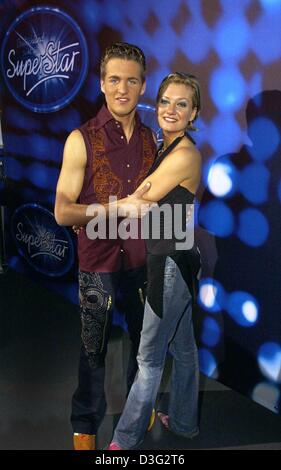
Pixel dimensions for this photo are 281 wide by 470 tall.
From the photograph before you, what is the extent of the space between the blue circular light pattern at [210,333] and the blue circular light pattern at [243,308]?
0.15 meters

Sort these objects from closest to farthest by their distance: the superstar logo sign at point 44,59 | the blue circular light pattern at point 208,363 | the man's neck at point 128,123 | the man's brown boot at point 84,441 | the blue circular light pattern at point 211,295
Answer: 1. the man's neck at point 128,123
2. the man's brown boot at point 84,441
3. the blue circular light pattern at point 211,295
4. the blue circular light pattern at point 208,363
5. the superstar logo sign at point 44,59

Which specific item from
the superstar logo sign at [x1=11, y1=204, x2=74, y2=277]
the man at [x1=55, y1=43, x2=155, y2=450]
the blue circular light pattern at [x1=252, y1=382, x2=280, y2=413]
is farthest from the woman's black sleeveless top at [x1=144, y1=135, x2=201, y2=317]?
the superstar logo sign at [x1=11, y1=204, x2=74, y2=277]

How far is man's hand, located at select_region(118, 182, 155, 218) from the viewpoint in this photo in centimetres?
204

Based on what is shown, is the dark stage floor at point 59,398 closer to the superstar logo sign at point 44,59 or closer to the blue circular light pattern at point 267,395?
the blue circular light pattern at point 267,395

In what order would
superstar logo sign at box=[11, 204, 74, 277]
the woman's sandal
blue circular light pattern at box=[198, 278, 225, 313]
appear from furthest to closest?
superstar logo sign at box=[11, 204, 74, 277] < blue circular light pattern at box=[198, 278, 225, 313] < the woman's sandal

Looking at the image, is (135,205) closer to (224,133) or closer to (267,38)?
(224,133)

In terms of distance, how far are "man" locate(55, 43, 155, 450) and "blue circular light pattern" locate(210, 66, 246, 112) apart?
0.46 metres

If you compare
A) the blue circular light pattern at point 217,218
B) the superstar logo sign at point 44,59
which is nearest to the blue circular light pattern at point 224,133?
the blue circular light pattern at point 217,218

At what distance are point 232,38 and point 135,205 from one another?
98cm

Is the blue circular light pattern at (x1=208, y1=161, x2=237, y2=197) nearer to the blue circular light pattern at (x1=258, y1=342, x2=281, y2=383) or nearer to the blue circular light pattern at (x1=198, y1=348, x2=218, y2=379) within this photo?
the blue circular light pattern at (x1=258, y1=342, x2=281, y2=383)

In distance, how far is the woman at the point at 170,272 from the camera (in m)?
2.01

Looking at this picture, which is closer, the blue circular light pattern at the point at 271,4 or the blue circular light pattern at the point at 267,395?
the blue circular light pattern at the point at 271,4

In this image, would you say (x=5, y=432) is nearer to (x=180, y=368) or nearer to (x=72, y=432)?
(x=72, y=432)

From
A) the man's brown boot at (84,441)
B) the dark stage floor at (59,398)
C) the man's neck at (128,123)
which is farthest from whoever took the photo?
the dark stage floor at (59,398)
